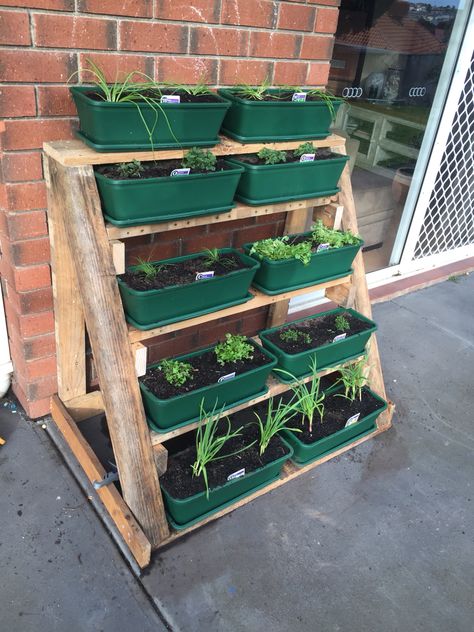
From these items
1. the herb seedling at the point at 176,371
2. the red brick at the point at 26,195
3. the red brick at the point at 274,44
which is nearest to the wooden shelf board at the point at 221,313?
the herb seedling at the point at 176,371

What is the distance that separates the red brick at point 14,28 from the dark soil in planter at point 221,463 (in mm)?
1494

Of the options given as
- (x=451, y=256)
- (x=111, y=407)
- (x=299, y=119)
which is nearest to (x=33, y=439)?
(x=111, y=407)

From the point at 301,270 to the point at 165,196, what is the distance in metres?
0.69

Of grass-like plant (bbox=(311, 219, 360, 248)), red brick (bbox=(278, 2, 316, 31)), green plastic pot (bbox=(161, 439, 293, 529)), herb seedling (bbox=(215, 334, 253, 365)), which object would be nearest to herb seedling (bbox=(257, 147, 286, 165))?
grass-like plant (bbox=(311, 219, 360, 248))

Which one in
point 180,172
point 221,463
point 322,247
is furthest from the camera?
point 322,247

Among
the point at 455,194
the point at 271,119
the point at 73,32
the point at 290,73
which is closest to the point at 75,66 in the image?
the point at 73,32

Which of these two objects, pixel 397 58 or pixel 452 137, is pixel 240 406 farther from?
pixel 452 137

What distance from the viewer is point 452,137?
3.66 meters

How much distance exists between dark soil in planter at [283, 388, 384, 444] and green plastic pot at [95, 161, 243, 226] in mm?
1021

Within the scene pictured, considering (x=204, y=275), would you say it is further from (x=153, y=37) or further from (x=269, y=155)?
(x=153, y=37)

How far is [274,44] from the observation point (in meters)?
2.07

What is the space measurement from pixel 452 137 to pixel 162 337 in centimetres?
260

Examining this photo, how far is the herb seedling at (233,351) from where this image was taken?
2.01 meters

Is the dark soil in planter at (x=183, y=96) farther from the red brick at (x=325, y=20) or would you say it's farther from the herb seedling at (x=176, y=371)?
the herb seedling at (x=176, y=371)
